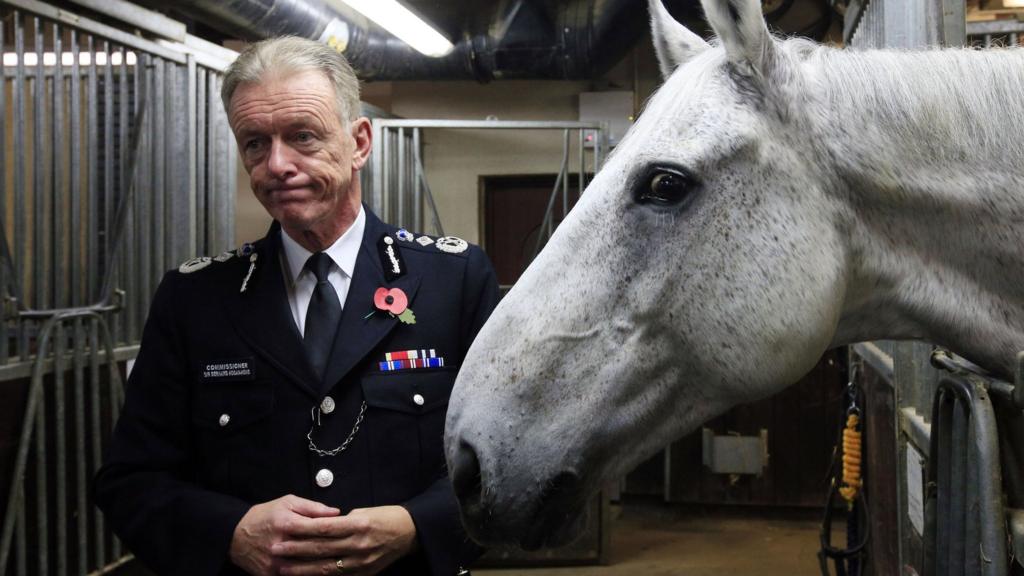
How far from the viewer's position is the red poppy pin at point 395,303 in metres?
1.25

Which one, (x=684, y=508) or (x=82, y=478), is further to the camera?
(x=684, y=508)

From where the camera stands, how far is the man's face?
121cm

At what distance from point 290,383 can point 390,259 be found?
259 mm

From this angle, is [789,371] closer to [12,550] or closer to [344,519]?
[344,519]

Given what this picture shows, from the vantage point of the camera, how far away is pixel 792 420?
483cm

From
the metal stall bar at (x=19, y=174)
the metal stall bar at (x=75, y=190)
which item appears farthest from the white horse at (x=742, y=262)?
the metal stall bar at (x=75, y=190)

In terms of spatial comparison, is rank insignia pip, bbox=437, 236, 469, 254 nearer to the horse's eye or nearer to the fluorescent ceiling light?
the horse's eye

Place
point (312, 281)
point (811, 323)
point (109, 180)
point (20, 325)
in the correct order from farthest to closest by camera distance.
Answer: point (109, 180)
point (20, 325)
point (312, 281)
point (811, 323)

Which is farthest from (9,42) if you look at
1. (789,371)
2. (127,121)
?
(789,371)

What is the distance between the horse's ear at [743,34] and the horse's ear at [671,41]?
20 cm

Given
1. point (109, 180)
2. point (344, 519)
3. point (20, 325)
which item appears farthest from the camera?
point (109, 180)

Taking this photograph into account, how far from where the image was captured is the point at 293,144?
1229mm

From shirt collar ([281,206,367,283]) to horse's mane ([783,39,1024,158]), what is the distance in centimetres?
74

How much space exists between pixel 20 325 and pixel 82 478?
19.0 inches
